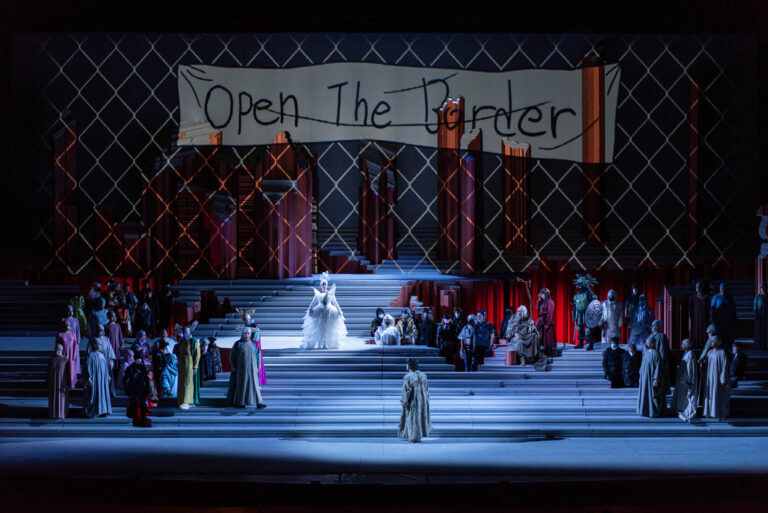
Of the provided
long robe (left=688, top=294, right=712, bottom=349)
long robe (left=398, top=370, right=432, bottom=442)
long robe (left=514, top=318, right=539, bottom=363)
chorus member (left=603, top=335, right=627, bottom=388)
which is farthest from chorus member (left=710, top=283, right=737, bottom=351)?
long robe (left=398, top=370, right=432, bottom=442)

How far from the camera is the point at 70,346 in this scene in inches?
348

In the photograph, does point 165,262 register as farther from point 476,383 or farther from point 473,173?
point 476,383

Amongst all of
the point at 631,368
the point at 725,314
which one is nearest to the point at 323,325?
the point at 631,368

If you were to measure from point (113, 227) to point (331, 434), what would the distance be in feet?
25.1

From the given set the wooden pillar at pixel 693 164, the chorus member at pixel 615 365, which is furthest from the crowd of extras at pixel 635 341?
the wooden pillar at pixel 693 164

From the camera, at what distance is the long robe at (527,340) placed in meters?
9.51

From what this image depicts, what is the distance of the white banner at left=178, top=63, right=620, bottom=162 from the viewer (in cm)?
1110

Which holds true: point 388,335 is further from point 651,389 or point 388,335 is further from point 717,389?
point 717,389

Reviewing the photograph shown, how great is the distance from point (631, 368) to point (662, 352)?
0.66m

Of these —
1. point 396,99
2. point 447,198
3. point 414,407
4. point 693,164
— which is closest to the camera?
point 414,407

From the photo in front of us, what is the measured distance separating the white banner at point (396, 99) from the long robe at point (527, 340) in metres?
2.76

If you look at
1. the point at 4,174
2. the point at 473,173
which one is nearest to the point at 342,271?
the point at 473,173

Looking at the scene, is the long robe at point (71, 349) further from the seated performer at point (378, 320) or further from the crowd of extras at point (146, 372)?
the seated performer at point (378, 320)

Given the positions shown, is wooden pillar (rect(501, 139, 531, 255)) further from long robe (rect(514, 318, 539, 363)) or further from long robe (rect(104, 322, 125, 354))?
long robe (rect(104, 322, 125, 354))
